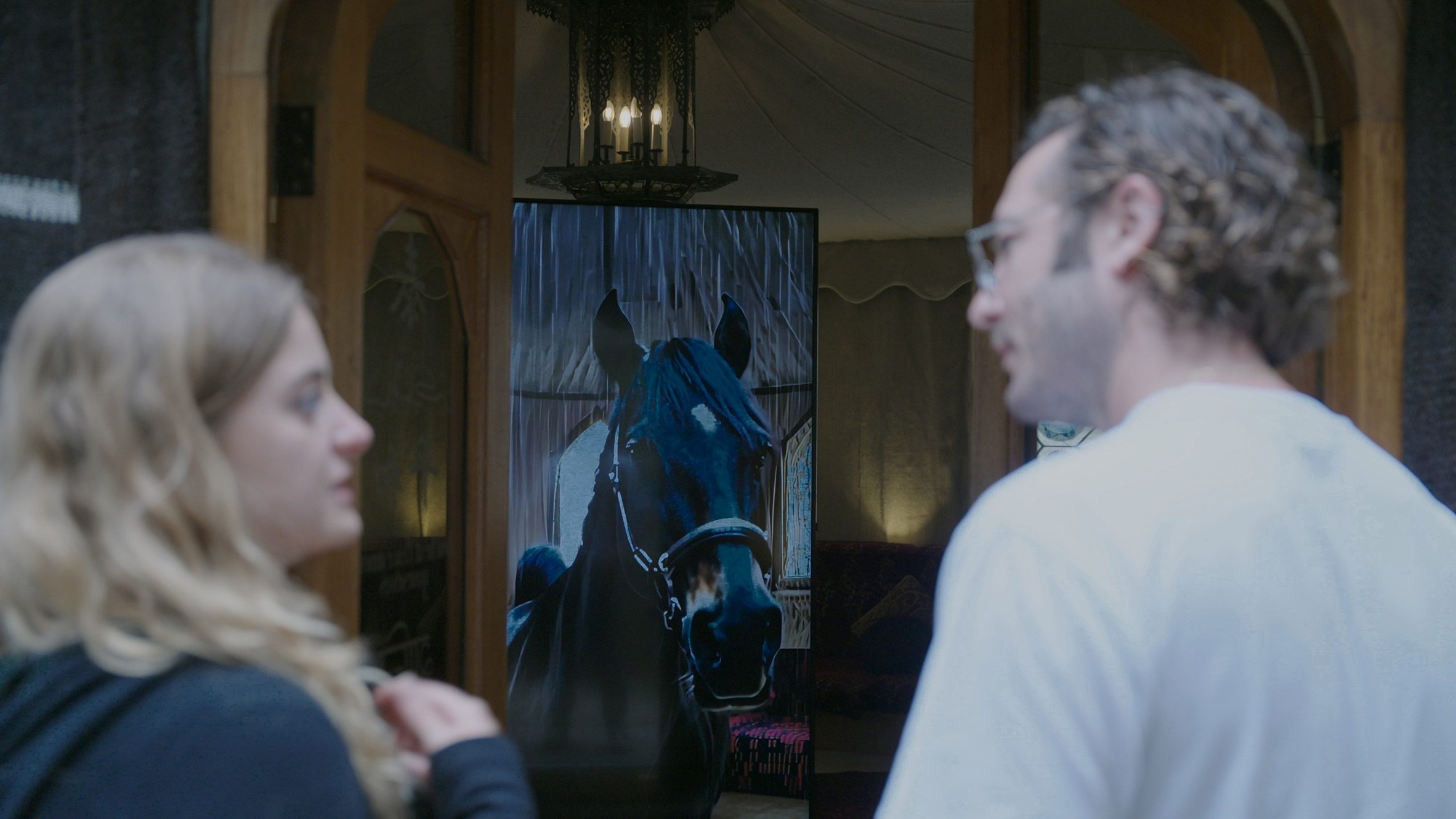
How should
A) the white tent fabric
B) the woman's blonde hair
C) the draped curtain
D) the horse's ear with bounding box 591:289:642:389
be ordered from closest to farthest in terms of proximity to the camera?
the woman's blonde hair
the horse's ear with bounding box 591:289:642:389
the white tent fabric
the draped curtain

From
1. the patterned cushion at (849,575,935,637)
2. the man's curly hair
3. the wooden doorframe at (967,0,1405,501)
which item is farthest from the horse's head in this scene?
the man's curly hair

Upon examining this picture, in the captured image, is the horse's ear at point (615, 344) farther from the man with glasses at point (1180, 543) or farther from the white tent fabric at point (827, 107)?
the man with glasses at point (1180, 543)

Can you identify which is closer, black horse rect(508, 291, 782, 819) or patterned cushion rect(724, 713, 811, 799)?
black horse rect(508, 291, 782, 819)

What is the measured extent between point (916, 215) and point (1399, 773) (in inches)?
257

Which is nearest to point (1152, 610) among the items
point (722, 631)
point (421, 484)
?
point (421, 484)

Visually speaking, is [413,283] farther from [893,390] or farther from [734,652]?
[893,390]

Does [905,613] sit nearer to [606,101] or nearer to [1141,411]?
[606,101]

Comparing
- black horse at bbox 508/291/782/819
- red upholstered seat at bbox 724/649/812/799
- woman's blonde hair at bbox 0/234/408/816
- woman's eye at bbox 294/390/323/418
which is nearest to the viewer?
woman's blonde hair at bbox 0/234/408/816

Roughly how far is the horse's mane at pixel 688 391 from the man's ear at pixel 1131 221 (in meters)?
3.72

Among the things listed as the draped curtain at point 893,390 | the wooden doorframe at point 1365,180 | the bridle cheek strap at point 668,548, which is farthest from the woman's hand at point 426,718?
the draped curtain at point 893,390

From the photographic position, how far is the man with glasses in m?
0.65

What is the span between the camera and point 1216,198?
2.57 feet

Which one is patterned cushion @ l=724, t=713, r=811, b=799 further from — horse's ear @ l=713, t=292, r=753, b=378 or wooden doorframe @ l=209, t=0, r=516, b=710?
wooden doorframe @ l=209, t=0, r=516, b=710

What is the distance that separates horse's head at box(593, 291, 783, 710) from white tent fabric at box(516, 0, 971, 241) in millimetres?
1268
